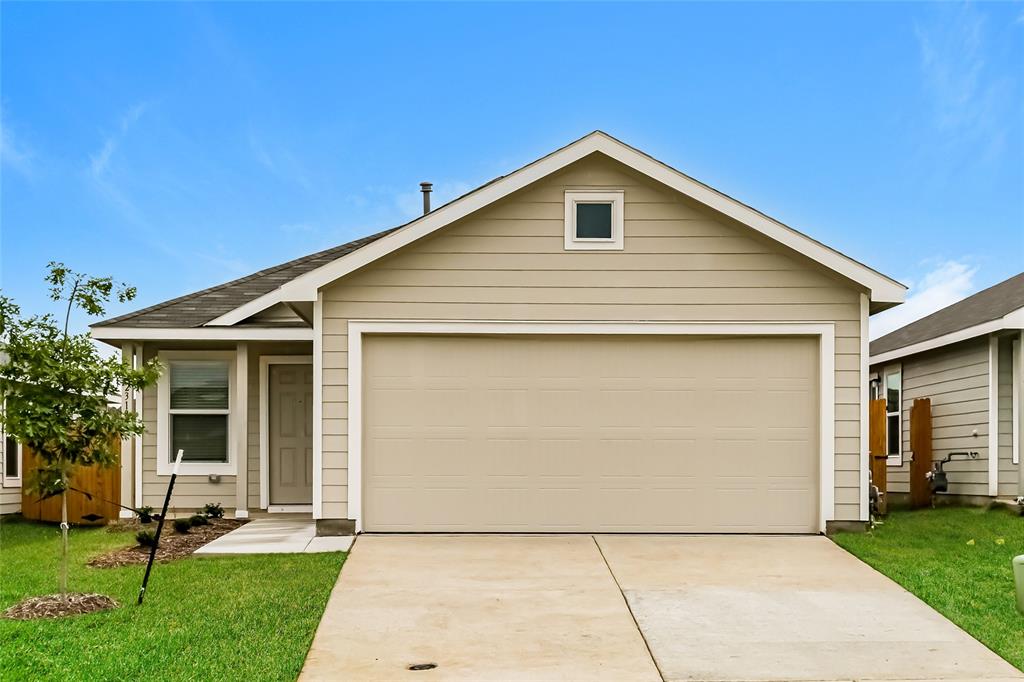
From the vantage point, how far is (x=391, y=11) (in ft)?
50.8

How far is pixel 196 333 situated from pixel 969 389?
1143cm

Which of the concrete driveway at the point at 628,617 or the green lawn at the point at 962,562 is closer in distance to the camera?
the concrete driveway at the point at 628,617

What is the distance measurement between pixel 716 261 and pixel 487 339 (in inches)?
110

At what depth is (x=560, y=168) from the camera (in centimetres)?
1127

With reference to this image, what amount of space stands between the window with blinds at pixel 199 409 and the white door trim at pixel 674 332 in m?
3.40

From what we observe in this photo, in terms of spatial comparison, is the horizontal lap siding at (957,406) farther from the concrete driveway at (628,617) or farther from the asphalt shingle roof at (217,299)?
the asphalt shingle roof at (217,299)

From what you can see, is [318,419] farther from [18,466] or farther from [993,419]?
[993,419]

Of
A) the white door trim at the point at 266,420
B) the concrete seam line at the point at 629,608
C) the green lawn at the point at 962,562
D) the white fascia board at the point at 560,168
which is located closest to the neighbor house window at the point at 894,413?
the green lawn at the point at 962,562

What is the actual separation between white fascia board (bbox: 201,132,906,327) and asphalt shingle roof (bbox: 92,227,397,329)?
90 cm

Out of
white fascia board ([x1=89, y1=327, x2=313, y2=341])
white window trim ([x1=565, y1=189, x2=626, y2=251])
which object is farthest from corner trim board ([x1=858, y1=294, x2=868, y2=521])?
white fascia board ([x1=89, y1=327, x2=313, y2=341])

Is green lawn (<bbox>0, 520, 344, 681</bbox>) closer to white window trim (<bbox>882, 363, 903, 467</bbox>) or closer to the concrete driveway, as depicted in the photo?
the concrete driveway

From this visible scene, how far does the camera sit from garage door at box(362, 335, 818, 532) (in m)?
11.4

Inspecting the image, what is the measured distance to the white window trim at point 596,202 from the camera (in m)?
11.4

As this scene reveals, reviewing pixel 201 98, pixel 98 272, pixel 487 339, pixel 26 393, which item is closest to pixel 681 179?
pixel 487 339
